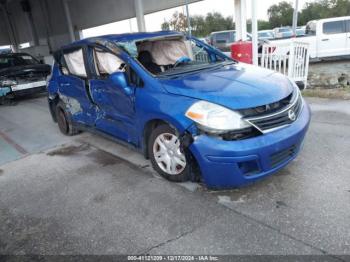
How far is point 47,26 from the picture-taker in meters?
22.6

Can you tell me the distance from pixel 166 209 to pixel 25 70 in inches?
338

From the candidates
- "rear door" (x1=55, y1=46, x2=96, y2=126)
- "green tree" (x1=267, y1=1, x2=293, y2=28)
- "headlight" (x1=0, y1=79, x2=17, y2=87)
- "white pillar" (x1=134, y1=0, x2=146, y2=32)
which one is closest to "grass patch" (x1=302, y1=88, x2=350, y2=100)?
"rear door" (x1=55, y1=46, x2=96, y2=126)

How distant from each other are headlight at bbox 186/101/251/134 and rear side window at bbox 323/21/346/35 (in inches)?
474

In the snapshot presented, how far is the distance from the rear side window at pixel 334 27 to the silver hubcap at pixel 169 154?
1199cm

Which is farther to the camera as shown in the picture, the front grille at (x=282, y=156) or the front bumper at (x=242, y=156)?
the front grille at (x=282, y=156)

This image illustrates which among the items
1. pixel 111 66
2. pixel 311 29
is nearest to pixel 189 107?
pixel 111 66

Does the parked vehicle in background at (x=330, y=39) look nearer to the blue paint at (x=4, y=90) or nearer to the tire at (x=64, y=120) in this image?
the tire at (x=64, y=120)

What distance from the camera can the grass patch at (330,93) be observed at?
667 cm

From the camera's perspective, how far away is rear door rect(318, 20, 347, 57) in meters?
12.6

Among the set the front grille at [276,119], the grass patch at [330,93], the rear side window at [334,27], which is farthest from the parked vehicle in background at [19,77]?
the rear side window at [334,27]

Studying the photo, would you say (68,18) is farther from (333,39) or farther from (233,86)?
(233,86)

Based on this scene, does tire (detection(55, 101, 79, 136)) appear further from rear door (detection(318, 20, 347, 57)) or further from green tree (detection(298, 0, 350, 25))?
green tree (detection(298, 0, 350, 25))

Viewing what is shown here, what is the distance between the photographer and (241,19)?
10.5 m

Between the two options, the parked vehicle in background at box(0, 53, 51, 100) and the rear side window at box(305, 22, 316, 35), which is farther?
the rear side window at box(305, 22, 316, 35)
